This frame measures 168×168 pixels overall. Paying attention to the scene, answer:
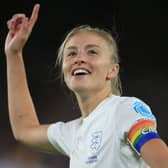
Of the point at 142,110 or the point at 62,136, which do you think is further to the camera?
the point at 62,136

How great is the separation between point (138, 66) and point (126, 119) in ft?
5.92

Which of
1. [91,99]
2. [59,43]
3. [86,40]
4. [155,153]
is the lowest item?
[155,153]

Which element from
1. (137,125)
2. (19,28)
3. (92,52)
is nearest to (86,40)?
(92,52)

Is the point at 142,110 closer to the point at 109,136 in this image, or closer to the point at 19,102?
the point at 109,136

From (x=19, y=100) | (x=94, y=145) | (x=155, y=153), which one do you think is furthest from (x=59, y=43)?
(x=155, y=153)

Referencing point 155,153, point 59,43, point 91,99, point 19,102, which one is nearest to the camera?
point 155,153

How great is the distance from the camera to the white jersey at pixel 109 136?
→ 0.81 metres

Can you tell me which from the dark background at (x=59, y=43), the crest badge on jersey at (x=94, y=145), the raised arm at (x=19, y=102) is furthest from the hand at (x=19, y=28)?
the dark background at (x=59, y=43)

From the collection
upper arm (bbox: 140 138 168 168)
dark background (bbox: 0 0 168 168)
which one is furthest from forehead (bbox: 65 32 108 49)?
dark background (bbox: 0 0 168 168)

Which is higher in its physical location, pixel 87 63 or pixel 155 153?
pixel 87 63

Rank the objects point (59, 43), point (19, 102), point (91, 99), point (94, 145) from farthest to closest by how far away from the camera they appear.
Result: 1. point (59, 43)
2. point (19, 102)
3. point (91, 99)
4. point (94, 145)

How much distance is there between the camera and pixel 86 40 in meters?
0.97

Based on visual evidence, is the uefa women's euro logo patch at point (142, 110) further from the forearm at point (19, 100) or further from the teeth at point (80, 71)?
the forearm at point (19, 100)

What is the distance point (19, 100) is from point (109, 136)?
32 cm
